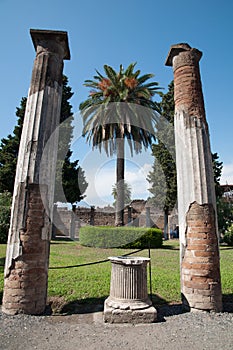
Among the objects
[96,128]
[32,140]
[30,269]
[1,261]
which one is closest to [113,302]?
[30,269]

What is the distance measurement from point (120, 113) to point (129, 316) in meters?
11.8

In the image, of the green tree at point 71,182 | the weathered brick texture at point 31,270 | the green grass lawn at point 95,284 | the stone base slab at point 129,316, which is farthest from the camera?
the green tree at point 71,182

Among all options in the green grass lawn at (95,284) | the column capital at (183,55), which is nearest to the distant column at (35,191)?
the green grass lawn at (95,284)

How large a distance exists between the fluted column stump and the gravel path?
0.12m

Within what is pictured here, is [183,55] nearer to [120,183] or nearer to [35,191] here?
[35,191]

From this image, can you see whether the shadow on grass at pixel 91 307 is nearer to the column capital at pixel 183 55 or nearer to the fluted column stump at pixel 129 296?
the fluted column stump at pixel 129 296

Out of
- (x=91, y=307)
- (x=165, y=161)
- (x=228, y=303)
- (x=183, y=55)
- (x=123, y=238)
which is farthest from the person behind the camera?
(x=165, y=161)

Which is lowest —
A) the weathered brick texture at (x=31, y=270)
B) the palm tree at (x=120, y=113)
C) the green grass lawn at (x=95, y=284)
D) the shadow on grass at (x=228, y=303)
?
the shadow on grass at (x=228, y=303)

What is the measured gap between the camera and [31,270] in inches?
147

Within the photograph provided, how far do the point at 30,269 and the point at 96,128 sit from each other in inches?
462

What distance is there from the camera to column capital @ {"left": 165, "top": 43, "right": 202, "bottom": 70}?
4.99 meters

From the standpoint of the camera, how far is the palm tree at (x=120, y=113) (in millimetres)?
13898

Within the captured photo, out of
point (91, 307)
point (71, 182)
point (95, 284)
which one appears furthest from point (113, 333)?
point (71, 182)

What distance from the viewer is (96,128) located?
47.9 ft
